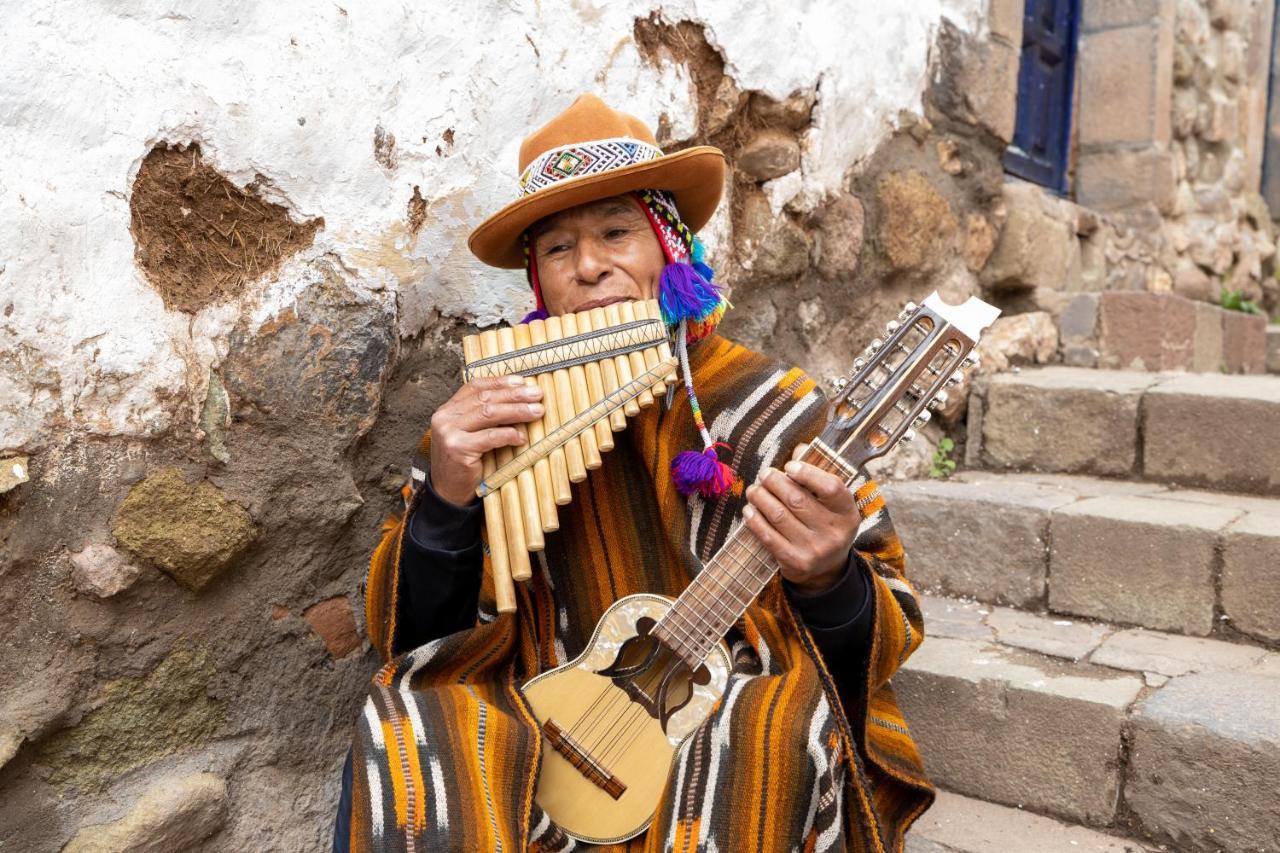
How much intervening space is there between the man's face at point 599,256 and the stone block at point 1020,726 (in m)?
1.09

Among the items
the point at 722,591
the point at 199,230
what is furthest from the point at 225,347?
the point at 722,591

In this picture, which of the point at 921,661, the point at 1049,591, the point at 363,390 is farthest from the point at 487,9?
the point at 1049,591

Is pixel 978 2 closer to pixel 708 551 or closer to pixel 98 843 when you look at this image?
pixel 708 551

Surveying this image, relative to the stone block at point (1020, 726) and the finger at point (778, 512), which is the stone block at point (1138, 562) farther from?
the finger at point (778, 512)

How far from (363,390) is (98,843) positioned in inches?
34.4

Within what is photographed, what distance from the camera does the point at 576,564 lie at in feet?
5.89

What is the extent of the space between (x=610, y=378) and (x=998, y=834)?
4.12ft

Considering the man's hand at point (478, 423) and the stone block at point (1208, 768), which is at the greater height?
the man's hand at point (478, 423)

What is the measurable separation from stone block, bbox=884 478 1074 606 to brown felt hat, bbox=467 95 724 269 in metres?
1.32

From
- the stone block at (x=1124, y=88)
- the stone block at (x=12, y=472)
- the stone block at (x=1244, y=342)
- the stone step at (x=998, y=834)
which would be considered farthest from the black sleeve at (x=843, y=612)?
the stone block at (x=1124, y=88)

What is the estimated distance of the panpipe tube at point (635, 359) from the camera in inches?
60.9

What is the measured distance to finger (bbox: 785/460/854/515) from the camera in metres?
1.44

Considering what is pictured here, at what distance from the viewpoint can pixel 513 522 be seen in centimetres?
155

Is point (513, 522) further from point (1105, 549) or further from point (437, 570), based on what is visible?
point (1105, 549)
